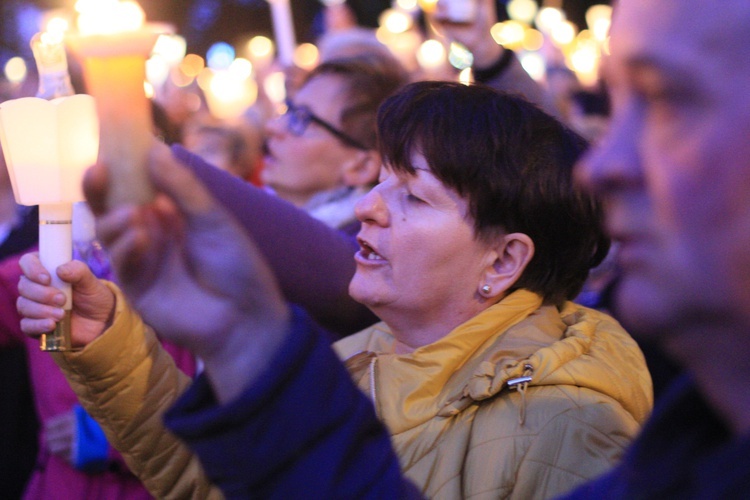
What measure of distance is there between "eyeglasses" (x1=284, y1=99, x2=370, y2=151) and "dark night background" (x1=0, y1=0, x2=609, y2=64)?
12.7m

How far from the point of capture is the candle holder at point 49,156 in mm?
1849

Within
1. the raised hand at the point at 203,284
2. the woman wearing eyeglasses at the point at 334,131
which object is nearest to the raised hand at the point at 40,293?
the raised hand at the point at 203,284

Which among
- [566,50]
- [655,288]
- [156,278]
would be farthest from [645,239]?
[566,50]

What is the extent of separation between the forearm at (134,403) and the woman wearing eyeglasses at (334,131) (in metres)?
1.41

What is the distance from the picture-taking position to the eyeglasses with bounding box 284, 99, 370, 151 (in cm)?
359

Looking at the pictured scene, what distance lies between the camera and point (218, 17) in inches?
688

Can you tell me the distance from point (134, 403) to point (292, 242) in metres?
0.51

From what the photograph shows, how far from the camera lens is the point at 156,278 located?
96cm

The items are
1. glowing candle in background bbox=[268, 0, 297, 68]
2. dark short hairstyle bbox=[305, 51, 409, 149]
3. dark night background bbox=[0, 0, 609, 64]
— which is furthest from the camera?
dark night background bbox=[0, 0, 609, 64]

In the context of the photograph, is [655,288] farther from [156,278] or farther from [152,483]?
[152,483]

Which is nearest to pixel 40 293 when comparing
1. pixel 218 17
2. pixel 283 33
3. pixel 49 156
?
pixel 49 156

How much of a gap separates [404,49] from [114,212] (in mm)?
8207

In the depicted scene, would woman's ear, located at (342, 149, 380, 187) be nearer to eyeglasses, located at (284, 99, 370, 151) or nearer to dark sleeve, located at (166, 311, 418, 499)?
eyeglasses, located at (284, 99, 370, 151)

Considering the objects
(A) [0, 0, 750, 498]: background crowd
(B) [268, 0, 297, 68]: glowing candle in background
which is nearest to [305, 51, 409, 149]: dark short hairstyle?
(A) [0, 0, 750, 498]: background crowd
